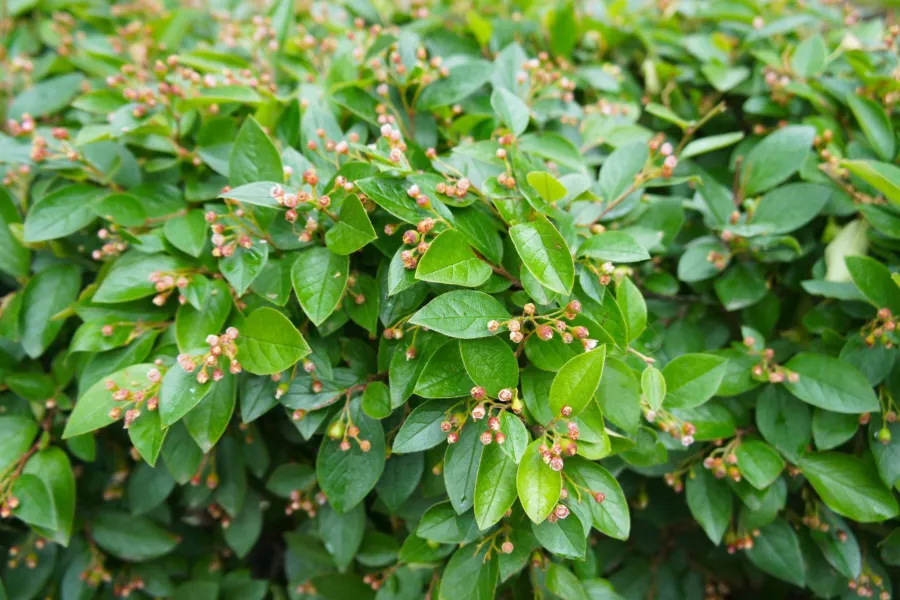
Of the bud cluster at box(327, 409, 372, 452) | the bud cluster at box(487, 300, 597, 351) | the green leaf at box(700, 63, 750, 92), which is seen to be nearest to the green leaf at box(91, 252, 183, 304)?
the bud cluster at box(327, 409, 372, 452)

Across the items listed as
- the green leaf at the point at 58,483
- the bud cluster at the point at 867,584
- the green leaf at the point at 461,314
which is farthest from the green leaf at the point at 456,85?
the bud cluster at the point at 867,584

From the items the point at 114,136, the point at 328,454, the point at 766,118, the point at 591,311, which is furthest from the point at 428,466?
the point at 766,118

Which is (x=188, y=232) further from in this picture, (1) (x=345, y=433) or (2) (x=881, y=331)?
(2) (x=881, y=331)

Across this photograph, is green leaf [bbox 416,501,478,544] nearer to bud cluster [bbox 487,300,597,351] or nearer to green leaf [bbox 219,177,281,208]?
bud cluster [bbox 487,300,597,351]

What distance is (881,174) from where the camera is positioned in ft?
3.34

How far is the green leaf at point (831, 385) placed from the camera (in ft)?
3.44

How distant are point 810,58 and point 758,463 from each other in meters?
0.95

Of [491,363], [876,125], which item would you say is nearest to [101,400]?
[491,363]

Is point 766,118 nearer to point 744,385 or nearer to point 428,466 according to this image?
point 744,385

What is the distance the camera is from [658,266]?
1.32m

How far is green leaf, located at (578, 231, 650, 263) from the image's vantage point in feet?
3.06

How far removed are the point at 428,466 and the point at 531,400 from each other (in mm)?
286

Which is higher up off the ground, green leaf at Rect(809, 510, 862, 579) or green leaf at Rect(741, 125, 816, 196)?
green leaf at Rect(741, 125, 816, 196)

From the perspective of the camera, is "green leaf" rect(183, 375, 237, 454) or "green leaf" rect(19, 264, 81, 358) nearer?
"green leaf" rect(183, 375, 237, 454)
